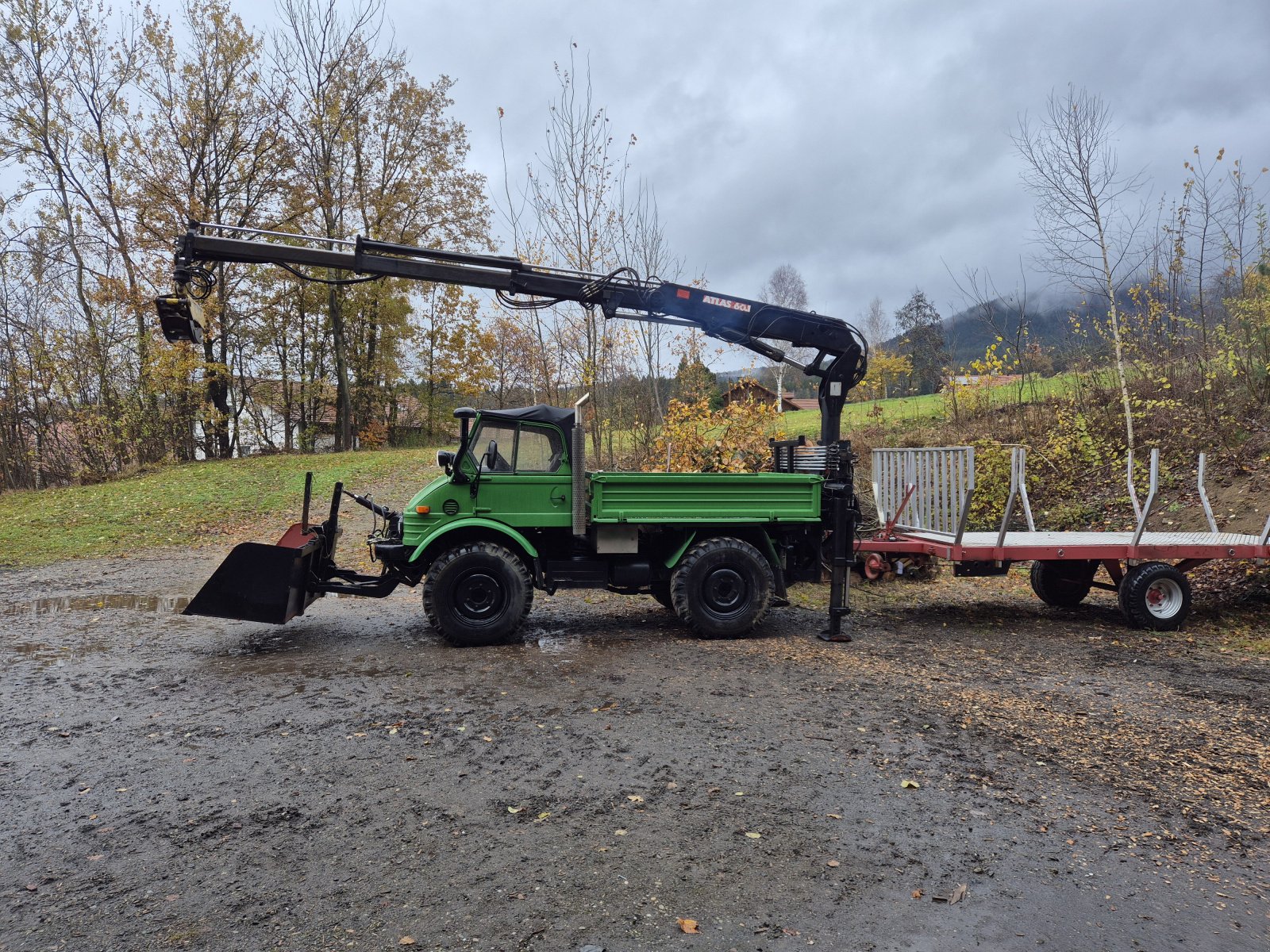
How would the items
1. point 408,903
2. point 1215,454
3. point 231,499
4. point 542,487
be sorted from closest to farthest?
point 408,903
point 542,487
point 1215,454
point 231,499

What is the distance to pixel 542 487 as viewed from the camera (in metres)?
7.48

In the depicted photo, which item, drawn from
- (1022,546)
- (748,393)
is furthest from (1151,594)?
(748,393)

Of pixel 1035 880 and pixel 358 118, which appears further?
pixel 358 118

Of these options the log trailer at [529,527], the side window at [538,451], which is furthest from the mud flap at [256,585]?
the side window at [538,451]

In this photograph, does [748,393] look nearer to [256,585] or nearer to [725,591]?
[725,591]

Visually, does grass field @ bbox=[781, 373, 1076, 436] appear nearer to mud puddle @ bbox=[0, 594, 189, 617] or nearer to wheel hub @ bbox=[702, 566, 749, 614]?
wheel hub @ bbox=[702, 566, 749, 614]

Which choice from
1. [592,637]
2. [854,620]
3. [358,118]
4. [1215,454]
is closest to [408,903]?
[592,637]

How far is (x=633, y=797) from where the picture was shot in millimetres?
3994

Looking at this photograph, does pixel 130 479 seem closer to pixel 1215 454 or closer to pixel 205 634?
pixel 205 634

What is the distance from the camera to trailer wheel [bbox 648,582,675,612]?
805 centimetres

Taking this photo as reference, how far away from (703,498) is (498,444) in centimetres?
211

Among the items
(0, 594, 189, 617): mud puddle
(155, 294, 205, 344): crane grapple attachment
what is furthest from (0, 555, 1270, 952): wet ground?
(155, 294, 205, 344): crane grapple attachment

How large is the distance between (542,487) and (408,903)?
4.75m

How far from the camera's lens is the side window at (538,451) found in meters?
7.50
